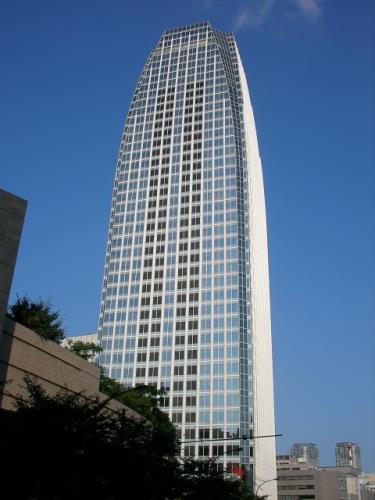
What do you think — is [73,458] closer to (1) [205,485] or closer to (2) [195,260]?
(1) [205,485]

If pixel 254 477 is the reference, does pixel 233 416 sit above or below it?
above

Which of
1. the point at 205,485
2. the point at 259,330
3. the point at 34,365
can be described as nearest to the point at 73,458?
the point at 205,485

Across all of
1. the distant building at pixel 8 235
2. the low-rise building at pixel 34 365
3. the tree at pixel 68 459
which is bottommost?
the tree at pixel 68 459

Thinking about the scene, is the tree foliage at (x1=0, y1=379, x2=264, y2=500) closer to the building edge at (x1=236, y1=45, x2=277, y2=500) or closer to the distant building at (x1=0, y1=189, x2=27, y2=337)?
the distant building at (x1=0, y1=189, x2=27, y2=337)

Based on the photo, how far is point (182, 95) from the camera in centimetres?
15038

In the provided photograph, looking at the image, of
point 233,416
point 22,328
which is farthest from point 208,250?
point 22,328

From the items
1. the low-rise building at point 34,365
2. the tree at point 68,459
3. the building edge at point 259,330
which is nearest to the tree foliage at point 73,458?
the tree at point 68,459

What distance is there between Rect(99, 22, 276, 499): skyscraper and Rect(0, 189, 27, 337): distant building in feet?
276

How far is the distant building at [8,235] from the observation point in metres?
36.4

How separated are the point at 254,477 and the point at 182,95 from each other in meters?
92.2

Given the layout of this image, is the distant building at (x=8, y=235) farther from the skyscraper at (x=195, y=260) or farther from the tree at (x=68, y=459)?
the skyscraper at (x=195, y=260)

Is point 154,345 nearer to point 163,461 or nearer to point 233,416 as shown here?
point 233,416

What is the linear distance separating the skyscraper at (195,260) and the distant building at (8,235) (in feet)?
276

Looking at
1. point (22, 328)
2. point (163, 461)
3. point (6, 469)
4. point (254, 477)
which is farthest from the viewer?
point (254, 477)
